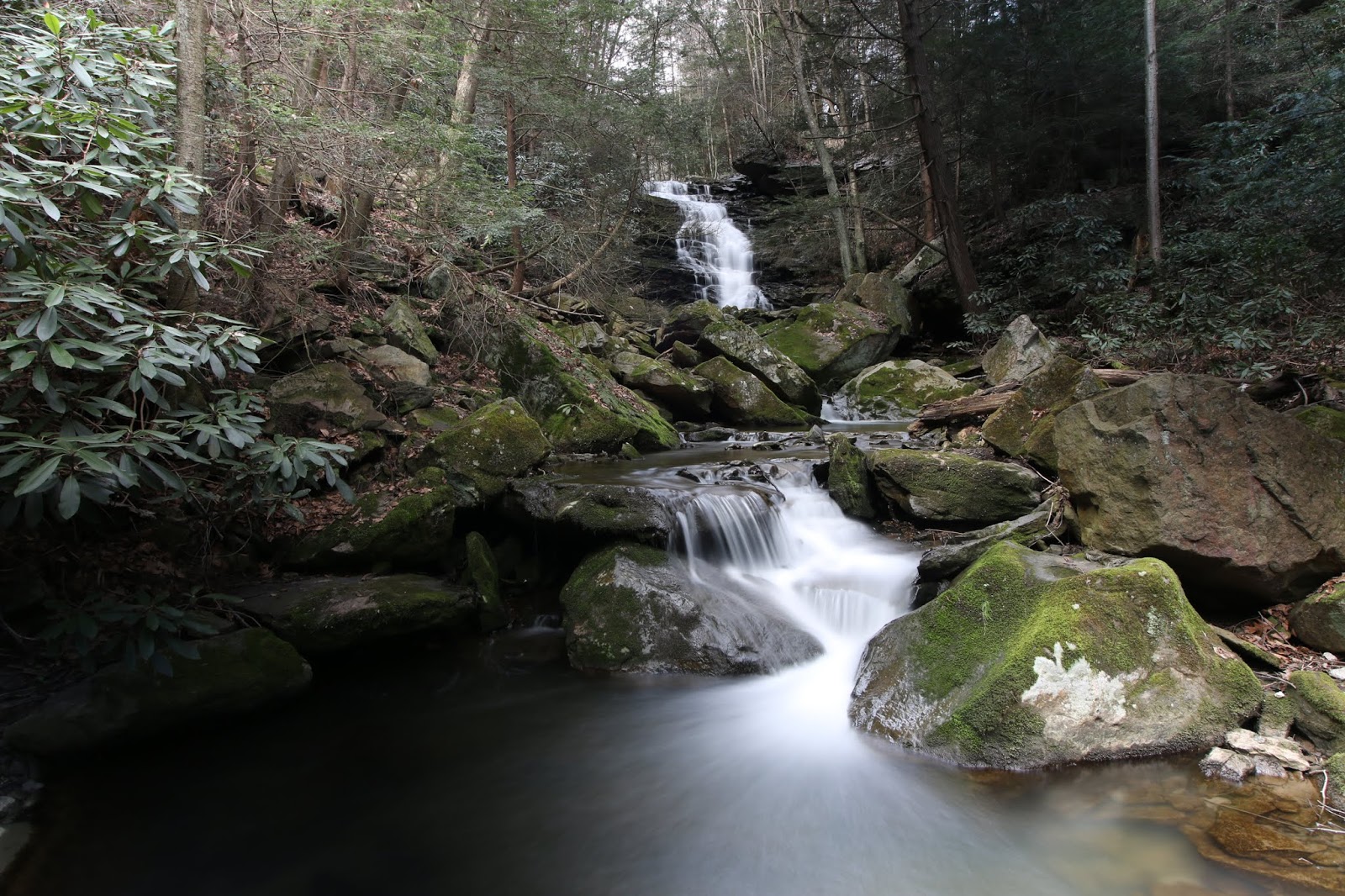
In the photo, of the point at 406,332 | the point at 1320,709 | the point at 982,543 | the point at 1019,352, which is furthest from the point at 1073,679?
the point at 406,332

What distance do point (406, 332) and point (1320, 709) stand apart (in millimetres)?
8684

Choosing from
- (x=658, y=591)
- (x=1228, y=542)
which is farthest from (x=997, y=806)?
(x=658, y=591)

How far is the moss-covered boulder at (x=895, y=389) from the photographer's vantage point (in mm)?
10977

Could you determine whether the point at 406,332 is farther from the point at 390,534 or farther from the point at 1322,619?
the point at 1322,619

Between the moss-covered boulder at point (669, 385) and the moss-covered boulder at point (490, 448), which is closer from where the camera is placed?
the moss-covered boulder at point (490, 448)

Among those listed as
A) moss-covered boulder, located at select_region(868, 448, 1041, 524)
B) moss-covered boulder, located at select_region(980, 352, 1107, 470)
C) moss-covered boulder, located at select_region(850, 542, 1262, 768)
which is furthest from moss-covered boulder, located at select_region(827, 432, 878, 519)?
moss-covered boulder, located at select_region(850, 542, 1262, 768)

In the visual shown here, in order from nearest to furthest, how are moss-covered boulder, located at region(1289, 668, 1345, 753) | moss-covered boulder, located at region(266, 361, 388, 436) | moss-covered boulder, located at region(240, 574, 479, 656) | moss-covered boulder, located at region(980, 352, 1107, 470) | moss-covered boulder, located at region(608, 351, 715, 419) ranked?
moss-covered boulder, located at region(1289, 668, 1345, 753), moss-covered boulder, located at region(240, 574, 479, 656), moss-covered boulder, located at region(266, 361, 388, 436), moss-covered boulder, located at region(980, 352, 1107, 470), moss-covered boulder, located at region(608, 351, 715, 419)

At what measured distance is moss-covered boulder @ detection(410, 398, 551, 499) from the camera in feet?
20.3

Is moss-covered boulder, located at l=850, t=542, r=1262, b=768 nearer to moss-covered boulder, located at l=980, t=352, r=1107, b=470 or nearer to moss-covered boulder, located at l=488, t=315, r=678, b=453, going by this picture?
moss-covered boulder, located at l=980, t=352, r=1107, b=470

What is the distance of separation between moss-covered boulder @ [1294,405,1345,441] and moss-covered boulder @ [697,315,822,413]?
6.79 m

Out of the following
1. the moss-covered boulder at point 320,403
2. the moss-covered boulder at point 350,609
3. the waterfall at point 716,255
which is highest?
the waterfall at point 716,255

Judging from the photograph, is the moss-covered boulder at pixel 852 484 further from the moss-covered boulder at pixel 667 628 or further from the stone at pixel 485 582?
the stone at pixel 485 582

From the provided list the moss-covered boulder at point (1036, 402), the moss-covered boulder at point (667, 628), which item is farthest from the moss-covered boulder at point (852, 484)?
the moss-covered boulder at point (667, 628)

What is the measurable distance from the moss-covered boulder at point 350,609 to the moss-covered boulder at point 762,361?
7337mm
